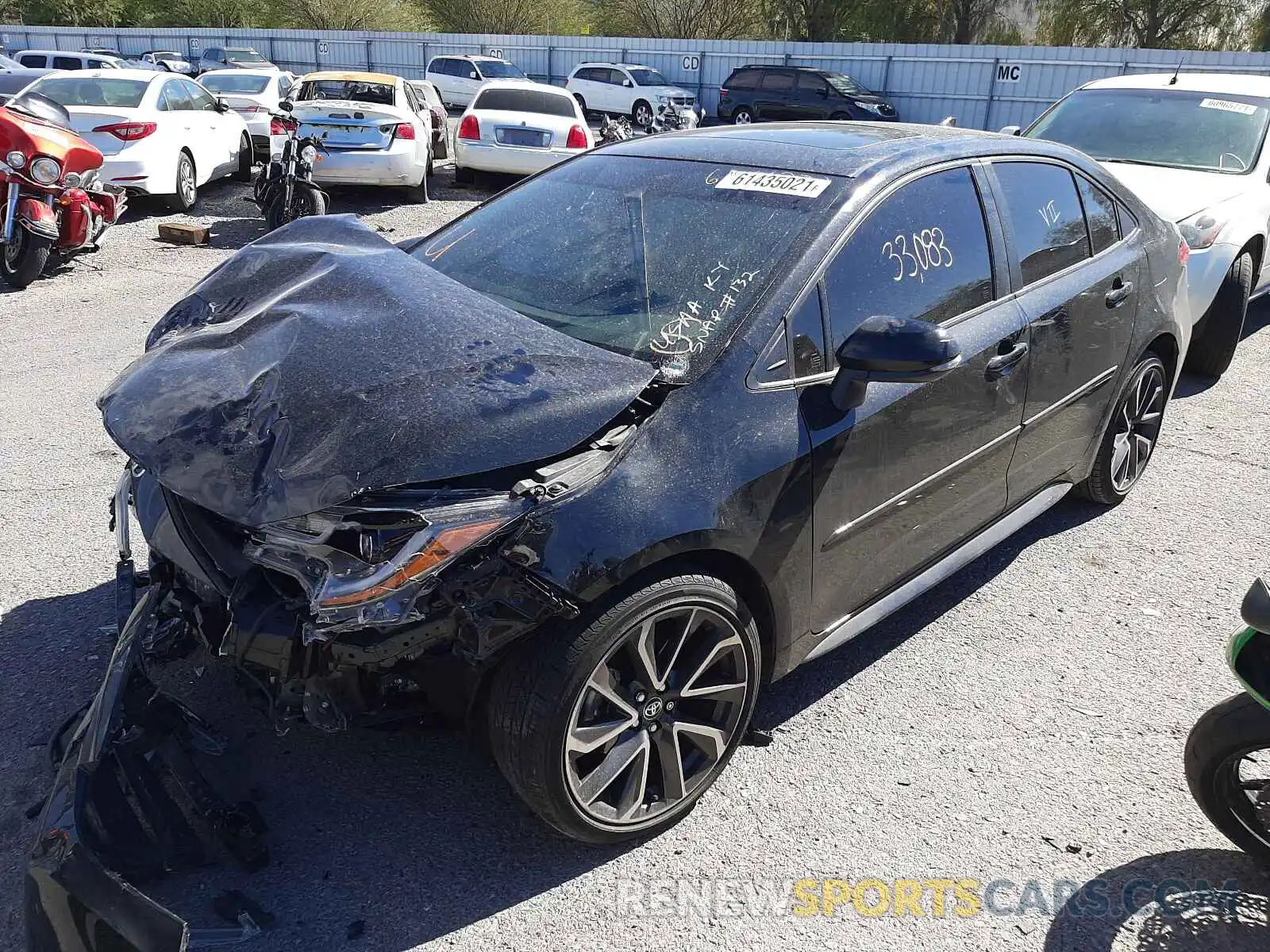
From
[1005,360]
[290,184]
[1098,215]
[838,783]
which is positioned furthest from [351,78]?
[838,783]

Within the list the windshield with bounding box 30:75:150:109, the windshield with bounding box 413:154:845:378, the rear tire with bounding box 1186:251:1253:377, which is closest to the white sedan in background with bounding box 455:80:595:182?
the windshield with bounding box 30:75:150:109

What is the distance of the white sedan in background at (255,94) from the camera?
15883mm

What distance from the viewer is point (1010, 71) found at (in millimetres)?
25312

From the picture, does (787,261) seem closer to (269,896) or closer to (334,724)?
(334,724)

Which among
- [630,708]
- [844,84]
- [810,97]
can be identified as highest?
[844,84]

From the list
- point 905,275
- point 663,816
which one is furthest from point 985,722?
point 905,275

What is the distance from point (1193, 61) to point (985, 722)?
2805 centimetres

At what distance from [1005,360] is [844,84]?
76.4 ft

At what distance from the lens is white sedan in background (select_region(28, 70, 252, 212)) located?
10.9 metres

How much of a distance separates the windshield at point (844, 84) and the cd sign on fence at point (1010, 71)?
12.0 feet

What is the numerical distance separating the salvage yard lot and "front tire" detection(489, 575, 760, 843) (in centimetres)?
17

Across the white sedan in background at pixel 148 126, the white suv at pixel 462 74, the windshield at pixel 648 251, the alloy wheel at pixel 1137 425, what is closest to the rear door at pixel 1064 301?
the alloy wheel at pixel 1137 425

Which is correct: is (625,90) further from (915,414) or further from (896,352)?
(896,352)

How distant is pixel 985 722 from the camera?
3.30 metres
